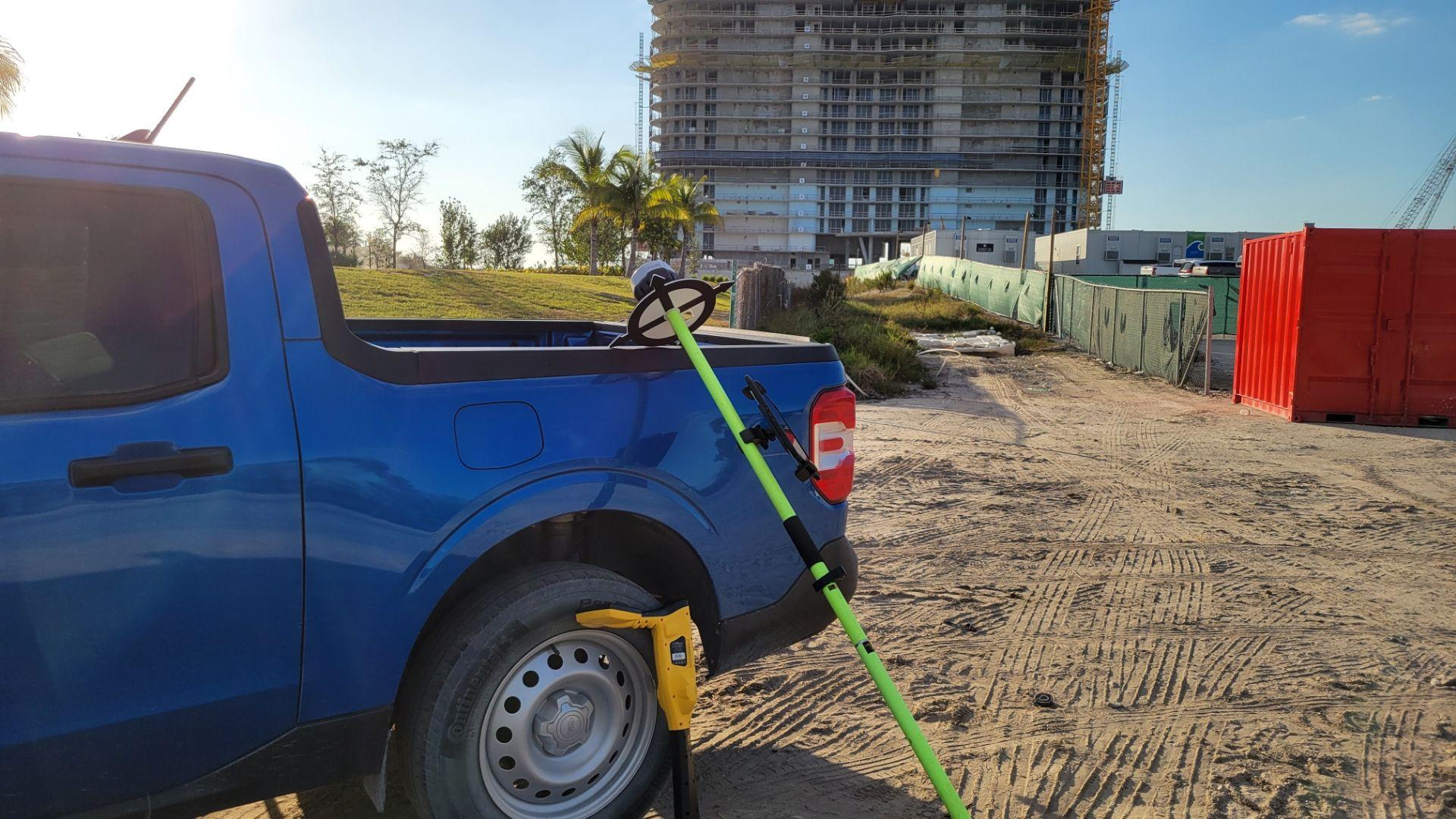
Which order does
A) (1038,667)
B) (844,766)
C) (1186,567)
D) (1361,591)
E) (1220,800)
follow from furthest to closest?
(1186,567), (1361,591), (1038,667), (844,766), (1220,800)

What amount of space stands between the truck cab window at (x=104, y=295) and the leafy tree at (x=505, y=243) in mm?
62304

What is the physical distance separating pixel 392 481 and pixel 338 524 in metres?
0.15

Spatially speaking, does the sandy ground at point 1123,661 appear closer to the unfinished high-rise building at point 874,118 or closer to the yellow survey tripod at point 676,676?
the yellow survey tripod at point 676,676

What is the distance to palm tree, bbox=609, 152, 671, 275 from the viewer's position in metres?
50.4

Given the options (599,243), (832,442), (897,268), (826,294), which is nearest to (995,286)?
(826,294)

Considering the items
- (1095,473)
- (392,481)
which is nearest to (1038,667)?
(392,481)

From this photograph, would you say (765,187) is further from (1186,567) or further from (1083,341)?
(1186,567)

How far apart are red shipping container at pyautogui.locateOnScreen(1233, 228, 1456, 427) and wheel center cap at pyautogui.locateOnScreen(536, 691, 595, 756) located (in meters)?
12.6

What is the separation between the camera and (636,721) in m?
2.81

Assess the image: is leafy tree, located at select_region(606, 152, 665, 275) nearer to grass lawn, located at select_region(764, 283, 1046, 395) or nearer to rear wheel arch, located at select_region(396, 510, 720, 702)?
grass lawn, located at select_region(764, 283, 1046, 395)

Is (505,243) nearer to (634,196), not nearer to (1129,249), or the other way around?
(634,196)

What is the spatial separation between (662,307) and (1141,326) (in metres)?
17.4

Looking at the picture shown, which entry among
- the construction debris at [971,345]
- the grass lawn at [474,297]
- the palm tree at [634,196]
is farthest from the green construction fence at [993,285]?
the palm tree at [634,196]

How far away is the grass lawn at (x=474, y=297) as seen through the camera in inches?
881
